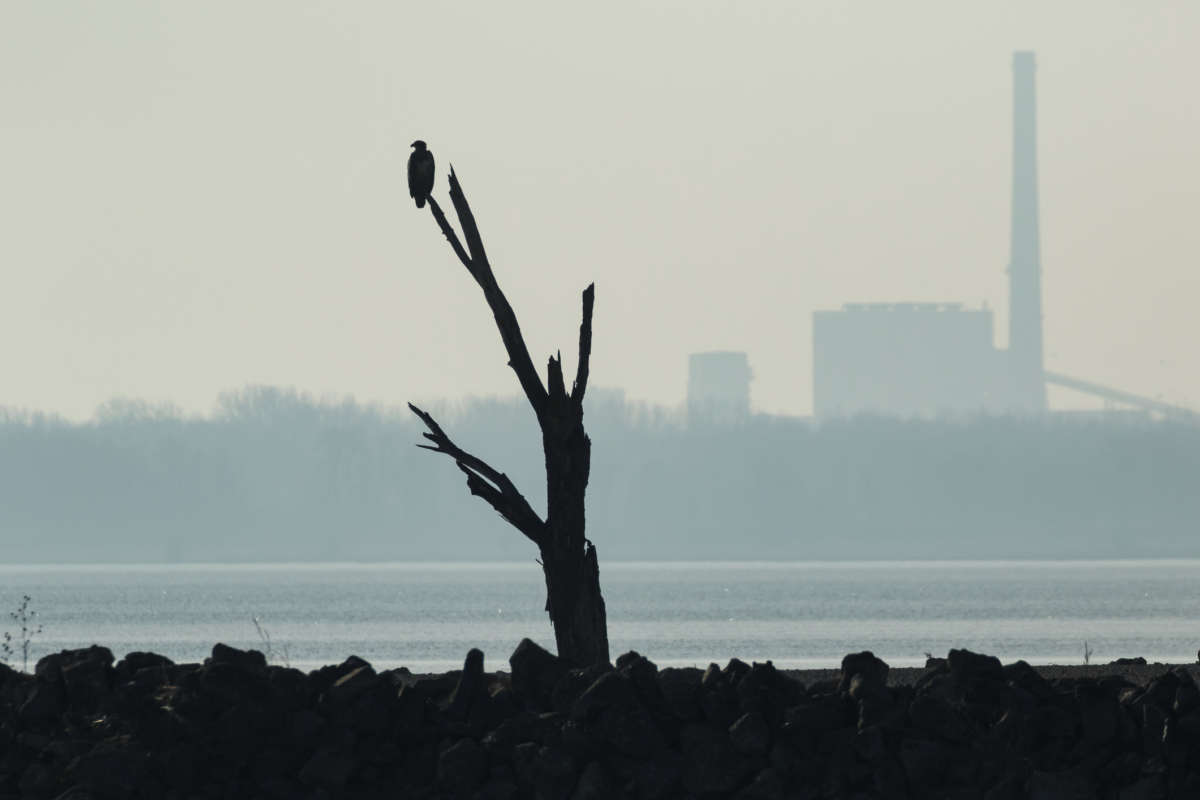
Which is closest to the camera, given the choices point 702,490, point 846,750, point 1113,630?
point 846,750

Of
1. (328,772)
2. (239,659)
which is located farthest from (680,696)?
(239,659)

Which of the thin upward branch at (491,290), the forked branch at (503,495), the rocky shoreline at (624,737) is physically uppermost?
the thin upward branch at (491,290)

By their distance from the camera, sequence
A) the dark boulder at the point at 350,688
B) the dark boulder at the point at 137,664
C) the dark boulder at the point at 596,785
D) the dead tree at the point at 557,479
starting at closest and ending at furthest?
the dark boulder at the point at 596,785 → the dark boulder at the point at 350,688 → the dark boulder at the point at 137,664 → the dead tree at the point at 557,479

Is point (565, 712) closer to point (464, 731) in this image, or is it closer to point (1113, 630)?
point (464, 731)

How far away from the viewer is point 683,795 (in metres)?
11.5

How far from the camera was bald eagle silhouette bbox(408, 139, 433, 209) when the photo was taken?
1606 centimetres

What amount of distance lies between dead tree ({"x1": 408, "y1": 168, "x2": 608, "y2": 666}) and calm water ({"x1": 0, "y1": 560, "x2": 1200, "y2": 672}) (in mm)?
36714

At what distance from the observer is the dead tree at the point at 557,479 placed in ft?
49.6

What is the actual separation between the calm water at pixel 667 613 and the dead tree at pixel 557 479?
120ft

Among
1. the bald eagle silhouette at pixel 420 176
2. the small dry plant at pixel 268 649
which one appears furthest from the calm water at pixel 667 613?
the bald eagle silhouette at pixel 420 176

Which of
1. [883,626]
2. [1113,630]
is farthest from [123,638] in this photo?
[1113,630]

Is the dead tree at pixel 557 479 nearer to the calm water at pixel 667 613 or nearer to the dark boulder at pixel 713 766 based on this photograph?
the dark boulder at pixel 713 766

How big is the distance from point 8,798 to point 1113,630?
2683 inches

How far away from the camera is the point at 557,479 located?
15.3 m
